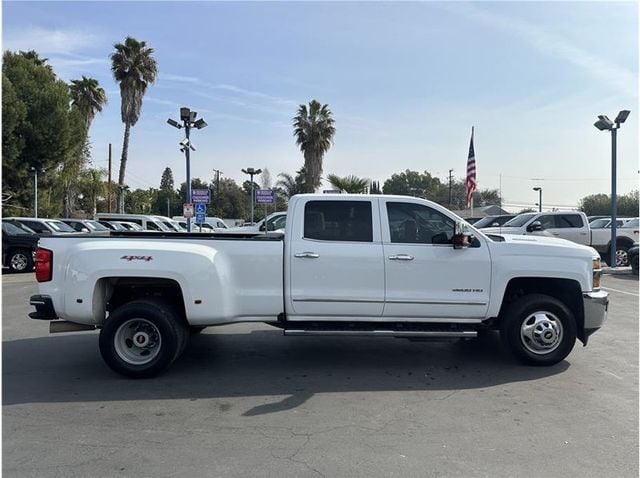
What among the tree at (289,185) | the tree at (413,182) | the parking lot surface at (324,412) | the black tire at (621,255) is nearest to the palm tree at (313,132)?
the tree at (289,185)

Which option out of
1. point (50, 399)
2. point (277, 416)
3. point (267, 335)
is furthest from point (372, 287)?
point (50, 399)

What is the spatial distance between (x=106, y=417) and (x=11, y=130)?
26.8 m

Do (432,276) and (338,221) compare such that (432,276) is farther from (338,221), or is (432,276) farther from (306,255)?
(306,255)

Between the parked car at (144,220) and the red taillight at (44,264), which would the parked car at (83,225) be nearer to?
the parked car at (144,220)

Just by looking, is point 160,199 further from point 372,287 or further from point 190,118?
point 372,287

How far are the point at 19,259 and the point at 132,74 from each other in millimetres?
22739

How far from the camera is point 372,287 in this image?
5.82 meters

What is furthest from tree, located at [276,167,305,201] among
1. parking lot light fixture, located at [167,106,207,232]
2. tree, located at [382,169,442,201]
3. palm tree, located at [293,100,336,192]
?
tree, located at [382,169,442,201]

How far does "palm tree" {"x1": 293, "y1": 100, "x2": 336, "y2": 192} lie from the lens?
40.1m

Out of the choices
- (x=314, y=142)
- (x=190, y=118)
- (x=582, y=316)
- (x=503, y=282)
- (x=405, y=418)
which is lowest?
(x=405, y=418)

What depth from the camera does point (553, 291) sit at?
20.7 feet

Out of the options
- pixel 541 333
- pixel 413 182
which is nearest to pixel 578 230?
pixel 541 333

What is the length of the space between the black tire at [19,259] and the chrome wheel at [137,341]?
13.5m

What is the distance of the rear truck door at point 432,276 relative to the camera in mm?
5844
